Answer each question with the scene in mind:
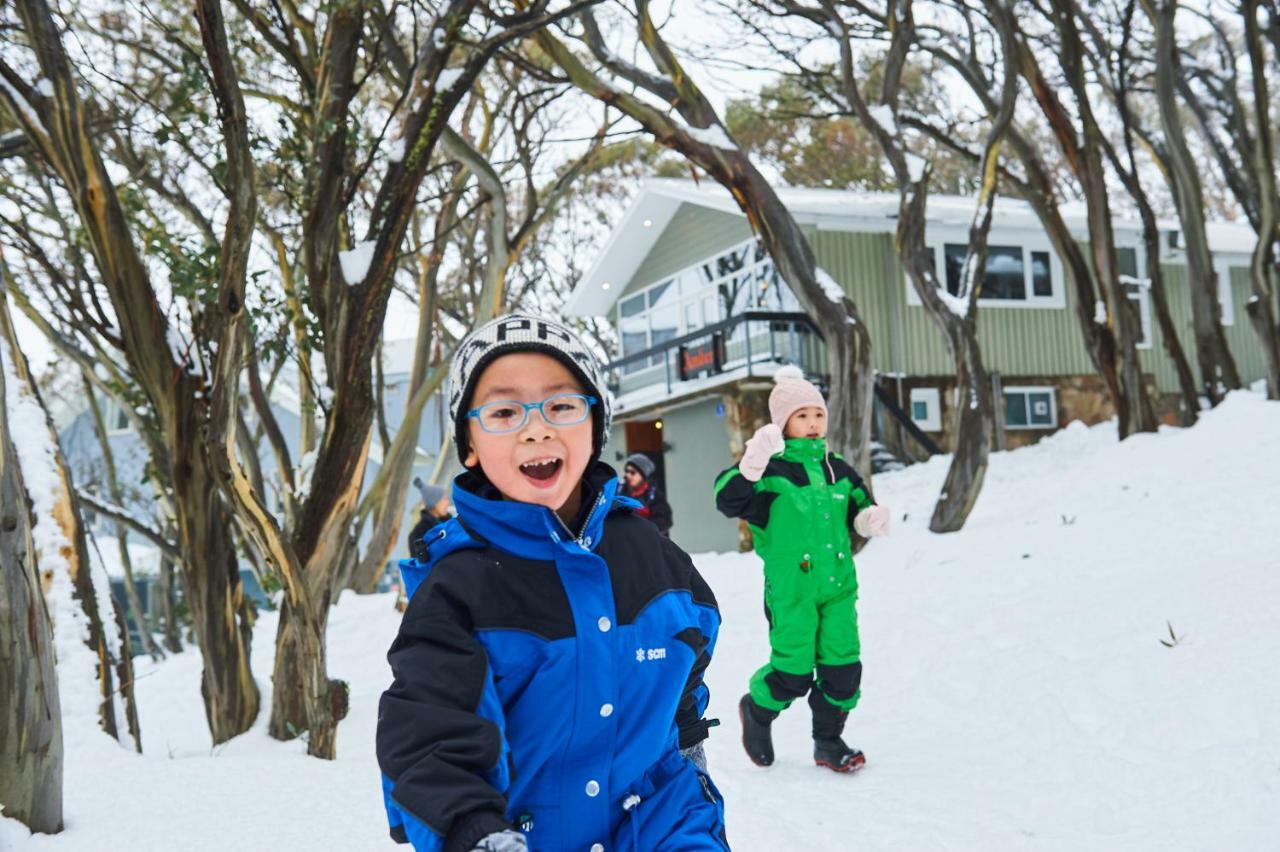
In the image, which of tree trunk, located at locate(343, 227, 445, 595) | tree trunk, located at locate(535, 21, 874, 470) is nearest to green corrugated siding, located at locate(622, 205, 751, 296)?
tree trunk, located at locate(343, 227, 445, 595)

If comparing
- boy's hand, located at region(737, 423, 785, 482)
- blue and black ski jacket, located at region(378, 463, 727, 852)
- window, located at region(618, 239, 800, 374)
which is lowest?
blue and black ski jacket, located at region(378, 463, 727, 852)

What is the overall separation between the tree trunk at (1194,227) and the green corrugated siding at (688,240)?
313 inches

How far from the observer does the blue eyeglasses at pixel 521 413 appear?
2.27 m

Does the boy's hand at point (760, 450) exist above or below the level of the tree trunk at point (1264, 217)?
below

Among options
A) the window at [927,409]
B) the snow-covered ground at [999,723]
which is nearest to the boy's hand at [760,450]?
the snow-covered ground at [999,723]

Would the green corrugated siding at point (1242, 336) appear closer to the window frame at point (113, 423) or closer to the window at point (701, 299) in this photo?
the window at point (701, 299)

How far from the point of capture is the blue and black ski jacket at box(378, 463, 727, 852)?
1985 mm

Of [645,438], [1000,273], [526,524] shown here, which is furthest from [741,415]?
[526,524]

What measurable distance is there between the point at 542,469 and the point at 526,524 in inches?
4.9

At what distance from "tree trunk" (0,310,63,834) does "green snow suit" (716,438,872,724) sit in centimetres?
298

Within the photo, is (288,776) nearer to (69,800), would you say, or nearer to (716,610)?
(69,800)

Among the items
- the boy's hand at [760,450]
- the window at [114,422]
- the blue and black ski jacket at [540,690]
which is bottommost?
the blue and black ski jacket at [540,690]

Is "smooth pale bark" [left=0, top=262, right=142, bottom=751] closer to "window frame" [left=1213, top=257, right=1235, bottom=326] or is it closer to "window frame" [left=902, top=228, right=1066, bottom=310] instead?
"window frame" [left=902, top=228, right=1066, bottom=310]

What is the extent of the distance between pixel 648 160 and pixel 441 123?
2136cm
